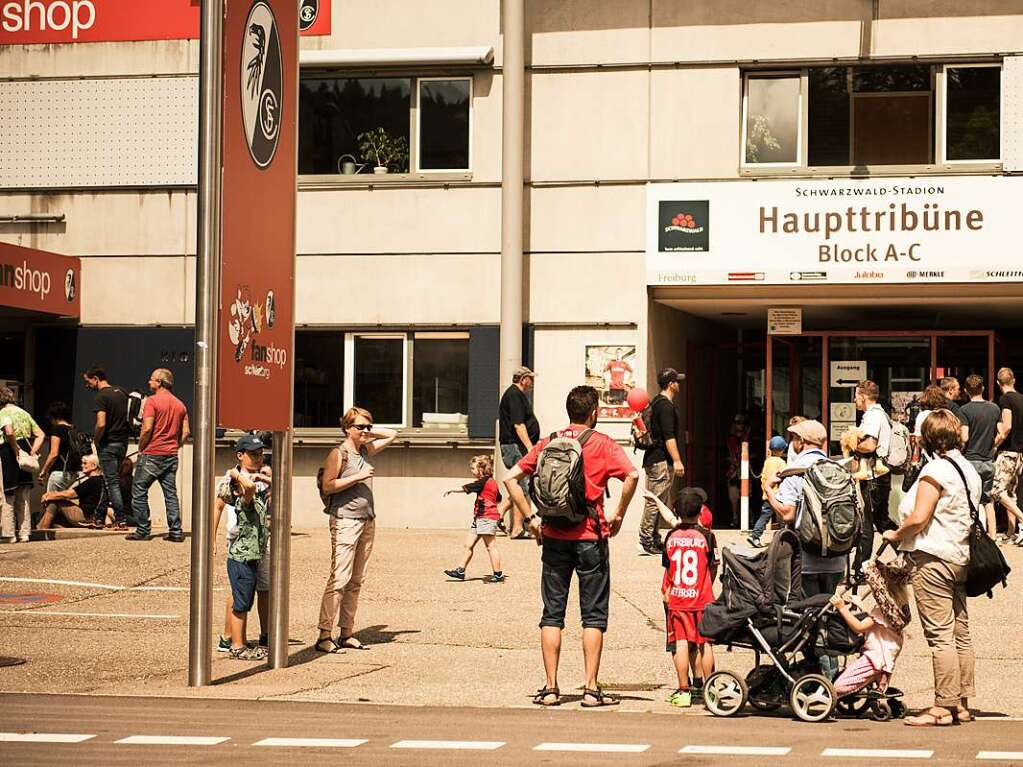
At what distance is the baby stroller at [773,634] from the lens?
933 centimetres

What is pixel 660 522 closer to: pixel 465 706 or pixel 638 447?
pixel 638 447

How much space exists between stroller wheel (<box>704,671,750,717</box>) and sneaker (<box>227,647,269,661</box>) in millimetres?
3547

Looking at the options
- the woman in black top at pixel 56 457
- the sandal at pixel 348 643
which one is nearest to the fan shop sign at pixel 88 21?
the woman in black top at pixel 56 457

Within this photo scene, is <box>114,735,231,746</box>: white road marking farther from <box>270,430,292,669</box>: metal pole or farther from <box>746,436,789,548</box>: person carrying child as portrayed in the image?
<box>746,436,789,548</box>: person carrying child

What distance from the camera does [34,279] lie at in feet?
68.6

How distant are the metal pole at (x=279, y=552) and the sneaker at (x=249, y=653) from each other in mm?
266

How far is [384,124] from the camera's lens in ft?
71.5

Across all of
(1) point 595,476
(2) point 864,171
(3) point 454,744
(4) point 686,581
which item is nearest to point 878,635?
(4) point 686,581

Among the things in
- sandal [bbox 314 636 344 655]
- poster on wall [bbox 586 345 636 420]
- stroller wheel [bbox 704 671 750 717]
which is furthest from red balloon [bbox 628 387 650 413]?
stroller wheel [bbox 704 671 750 717]

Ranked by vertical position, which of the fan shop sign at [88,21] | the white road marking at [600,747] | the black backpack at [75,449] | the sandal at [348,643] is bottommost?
the sandal at [348,643]

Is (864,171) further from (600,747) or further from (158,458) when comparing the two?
(600,747)

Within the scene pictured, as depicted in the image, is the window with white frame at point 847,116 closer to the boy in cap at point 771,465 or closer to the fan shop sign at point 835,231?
the fan shop sign at point 835,231

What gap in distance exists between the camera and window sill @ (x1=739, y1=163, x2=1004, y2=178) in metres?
20.4

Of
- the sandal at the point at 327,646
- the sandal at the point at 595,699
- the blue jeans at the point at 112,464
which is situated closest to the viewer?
the sandal at the point at 595,699
